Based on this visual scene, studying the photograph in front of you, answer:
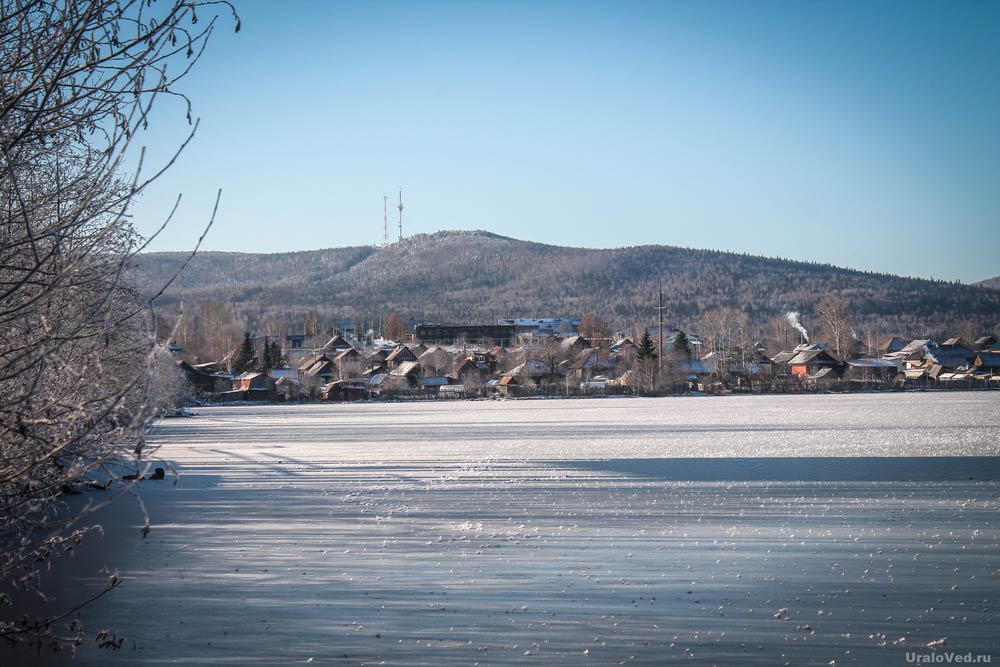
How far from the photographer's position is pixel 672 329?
15388cm

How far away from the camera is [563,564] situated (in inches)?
368

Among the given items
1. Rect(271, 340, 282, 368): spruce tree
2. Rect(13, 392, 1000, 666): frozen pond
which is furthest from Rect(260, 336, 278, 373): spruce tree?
Rect(13, 392, 1000, 666): frozen pond

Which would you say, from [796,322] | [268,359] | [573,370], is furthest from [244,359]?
[796,322]

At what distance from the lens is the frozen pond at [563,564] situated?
23.0ft

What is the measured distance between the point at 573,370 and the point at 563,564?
88030mm

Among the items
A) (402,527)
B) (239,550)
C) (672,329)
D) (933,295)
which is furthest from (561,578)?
(933,295)

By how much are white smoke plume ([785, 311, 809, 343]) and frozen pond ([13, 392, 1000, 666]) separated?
146507 millimetres

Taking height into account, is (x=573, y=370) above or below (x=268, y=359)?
below

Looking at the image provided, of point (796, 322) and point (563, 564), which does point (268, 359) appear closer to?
point (563, 564)

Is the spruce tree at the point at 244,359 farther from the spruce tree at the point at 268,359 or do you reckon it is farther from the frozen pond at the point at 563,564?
the frozen pond at the point at 563,564

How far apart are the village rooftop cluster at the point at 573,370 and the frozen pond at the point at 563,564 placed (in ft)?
187

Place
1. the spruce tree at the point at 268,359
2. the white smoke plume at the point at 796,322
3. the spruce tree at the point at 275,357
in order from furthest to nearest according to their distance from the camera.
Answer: the white smoke plume at the point at 796,322
the spruce tree at the point at 275,357
the spruce tree at the point at 268,359

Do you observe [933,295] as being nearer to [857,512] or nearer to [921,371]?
[921,371]

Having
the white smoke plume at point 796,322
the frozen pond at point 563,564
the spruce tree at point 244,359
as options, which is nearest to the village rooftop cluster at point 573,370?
the spruce tree at point 244,359
